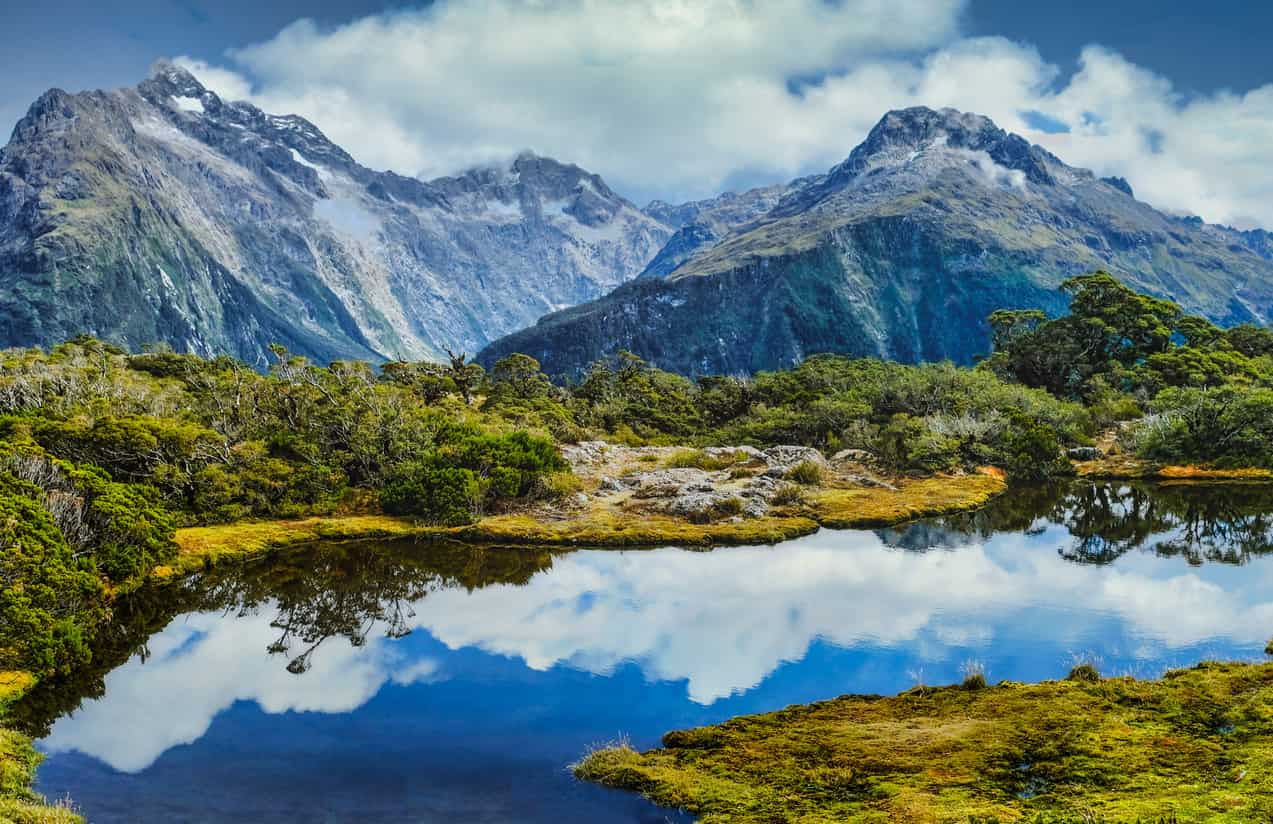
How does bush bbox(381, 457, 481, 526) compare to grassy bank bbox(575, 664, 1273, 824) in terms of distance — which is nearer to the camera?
grassy bank bbox(575, 664, 1273, 824)

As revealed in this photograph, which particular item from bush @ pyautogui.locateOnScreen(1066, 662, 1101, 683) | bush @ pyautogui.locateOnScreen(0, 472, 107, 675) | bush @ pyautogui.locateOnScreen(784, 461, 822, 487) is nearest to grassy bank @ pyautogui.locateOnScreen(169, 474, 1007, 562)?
bush @ pyautogui.locateOnScreen(784, 461, 822, 487)

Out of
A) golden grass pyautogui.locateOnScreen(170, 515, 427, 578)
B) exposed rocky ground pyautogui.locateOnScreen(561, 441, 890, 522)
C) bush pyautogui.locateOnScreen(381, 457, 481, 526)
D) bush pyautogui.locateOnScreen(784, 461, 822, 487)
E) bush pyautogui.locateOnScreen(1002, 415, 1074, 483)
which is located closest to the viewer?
golden grass pyautogui.locateOnScreen(170, 515, 427, 578)

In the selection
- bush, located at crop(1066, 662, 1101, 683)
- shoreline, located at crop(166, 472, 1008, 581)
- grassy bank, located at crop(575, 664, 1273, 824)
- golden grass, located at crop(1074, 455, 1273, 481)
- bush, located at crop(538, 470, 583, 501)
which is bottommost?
grassy bank, located at crop(575, 664, 1273, 824)

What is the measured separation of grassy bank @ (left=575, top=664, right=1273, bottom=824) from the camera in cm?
1380

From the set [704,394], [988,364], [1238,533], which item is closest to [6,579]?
[1238,533]

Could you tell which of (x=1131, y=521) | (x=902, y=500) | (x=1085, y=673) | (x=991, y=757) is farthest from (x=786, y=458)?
(x=991, y=757)

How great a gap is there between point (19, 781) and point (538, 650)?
14055 mm

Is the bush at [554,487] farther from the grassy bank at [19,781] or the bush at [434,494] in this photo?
the grassy bank at [19,781]

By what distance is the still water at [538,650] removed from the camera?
742 inches

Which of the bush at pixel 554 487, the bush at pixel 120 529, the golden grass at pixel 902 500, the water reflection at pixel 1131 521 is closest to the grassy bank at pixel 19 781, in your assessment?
the bush at pixel 120 529

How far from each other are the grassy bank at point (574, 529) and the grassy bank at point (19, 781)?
607 inches

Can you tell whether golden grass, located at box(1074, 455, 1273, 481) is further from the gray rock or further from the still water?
the still water

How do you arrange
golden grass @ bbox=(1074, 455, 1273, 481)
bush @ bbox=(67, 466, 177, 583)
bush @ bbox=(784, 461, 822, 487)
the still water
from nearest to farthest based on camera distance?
the still water
bush @ bbox=(67, 466, 177, 583)
golden grass @ bbox=(1074, 455, 1273, 481)
bush @ bbox=(784, 461, 822, 487)

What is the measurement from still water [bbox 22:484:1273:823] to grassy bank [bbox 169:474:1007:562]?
192cm
